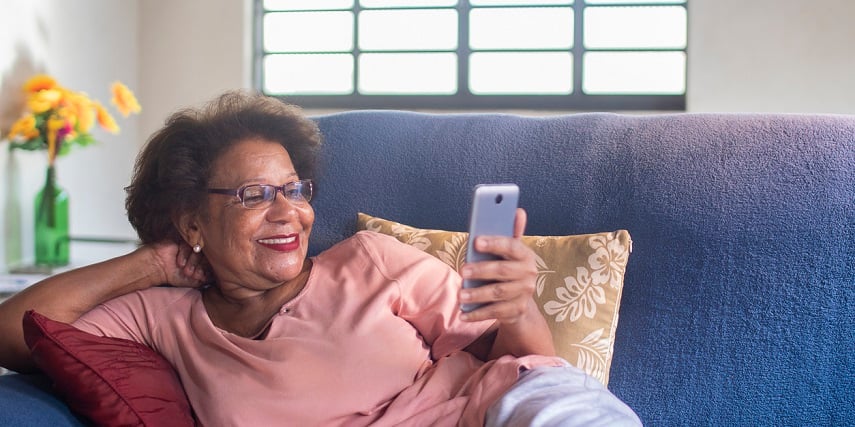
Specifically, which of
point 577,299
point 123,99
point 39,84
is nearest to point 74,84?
point 123,99

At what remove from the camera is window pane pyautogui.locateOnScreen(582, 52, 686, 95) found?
4.27 m

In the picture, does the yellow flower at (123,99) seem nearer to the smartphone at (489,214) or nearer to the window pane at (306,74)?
the window pane at (306,74)

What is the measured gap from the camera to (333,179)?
1.97 m

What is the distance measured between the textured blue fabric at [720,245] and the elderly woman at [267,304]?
0.31 meters

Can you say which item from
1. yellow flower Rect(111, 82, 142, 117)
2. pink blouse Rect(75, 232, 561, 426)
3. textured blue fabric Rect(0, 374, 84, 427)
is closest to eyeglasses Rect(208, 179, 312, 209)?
pink blouse Rect(75, 232, 561, 426)

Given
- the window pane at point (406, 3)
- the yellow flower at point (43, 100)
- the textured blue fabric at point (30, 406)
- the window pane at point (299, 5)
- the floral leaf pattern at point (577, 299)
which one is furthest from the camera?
the window pane at point (299, 5)

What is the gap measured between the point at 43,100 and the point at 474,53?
2.00 m

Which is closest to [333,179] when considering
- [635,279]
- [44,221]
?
[635,279]

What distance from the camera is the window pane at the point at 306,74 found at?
15.1 ft

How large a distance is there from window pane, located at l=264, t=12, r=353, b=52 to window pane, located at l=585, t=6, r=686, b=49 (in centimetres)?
117

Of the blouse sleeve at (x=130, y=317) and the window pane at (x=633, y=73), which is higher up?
the window pane at (x=633, y=73)

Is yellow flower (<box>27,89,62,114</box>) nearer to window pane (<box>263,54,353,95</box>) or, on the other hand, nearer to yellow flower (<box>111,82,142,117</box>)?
yellow flower (<box>111,82,142,117</box>)

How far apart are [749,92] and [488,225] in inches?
120

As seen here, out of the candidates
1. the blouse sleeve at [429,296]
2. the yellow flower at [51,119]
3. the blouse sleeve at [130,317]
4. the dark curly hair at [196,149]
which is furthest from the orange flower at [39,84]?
the blouse sleeve at [429,296]
